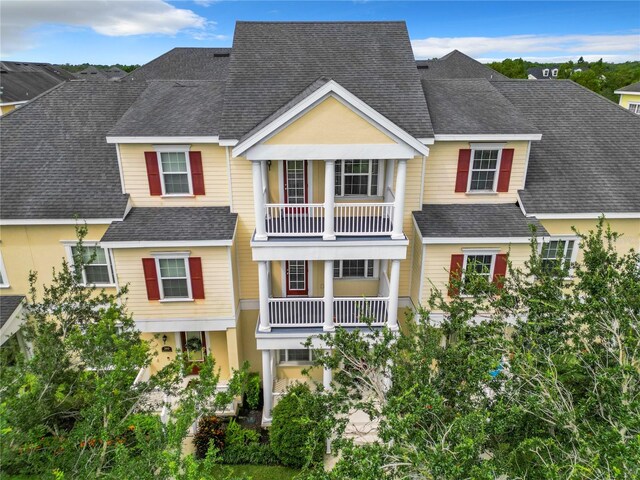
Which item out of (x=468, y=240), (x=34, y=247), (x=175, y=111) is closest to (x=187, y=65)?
(x=175, y=111)

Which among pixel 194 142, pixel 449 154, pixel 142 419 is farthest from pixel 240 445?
pixel 449 154

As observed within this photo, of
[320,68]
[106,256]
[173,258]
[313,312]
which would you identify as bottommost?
[313,312]

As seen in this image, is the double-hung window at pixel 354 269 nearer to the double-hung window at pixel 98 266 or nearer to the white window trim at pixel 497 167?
the white window trim at pixel 497 167

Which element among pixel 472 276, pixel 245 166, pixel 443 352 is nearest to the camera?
pixel 443 352

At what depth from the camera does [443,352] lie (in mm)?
9047

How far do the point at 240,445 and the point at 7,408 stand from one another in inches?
337

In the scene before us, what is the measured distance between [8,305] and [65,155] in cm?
638

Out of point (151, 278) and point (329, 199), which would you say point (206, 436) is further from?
point (329, 199)

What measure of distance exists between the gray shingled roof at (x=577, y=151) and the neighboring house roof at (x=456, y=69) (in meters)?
11.5

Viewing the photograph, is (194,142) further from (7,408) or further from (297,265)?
(7,408)

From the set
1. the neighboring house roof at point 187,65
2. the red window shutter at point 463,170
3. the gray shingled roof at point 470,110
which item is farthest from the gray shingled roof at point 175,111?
the red window shutter at point 463,170

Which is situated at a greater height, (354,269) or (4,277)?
(4,277)

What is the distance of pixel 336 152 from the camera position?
1387cm

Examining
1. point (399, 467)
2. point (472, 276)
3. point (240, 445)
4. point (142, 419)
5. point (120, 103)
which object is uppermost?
point (120, 103)
